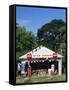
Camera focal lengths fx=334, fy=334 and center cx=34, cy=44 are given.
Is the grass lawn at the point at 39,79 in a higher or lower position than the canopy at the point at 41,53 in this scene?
lower

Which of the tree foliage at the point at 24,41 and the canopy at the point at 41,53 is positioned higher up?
the tree foliage at the point at 24,41

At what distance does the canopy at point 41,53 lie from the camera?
1654mm

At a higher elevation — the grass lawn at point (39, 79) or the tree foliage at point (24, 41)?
the tree foliage at point (24, 41)

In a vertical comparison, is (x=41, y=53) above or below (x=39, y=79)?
above

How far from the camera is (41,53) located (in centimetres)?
168

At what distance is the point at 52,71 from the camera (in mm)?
1704

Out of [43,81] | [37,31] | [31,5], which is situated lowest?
[43,81]

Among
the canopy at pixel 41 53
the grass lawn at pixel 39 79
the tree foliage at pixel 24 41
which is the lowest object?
the grass lawn at pixel 39 79

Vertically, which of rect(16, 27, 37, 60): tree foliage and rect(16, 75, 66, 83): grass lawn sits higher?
rect(16, 27, 37, 60): tree foliage

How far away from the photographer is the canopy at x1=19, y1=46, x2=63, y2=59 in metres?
1.65
